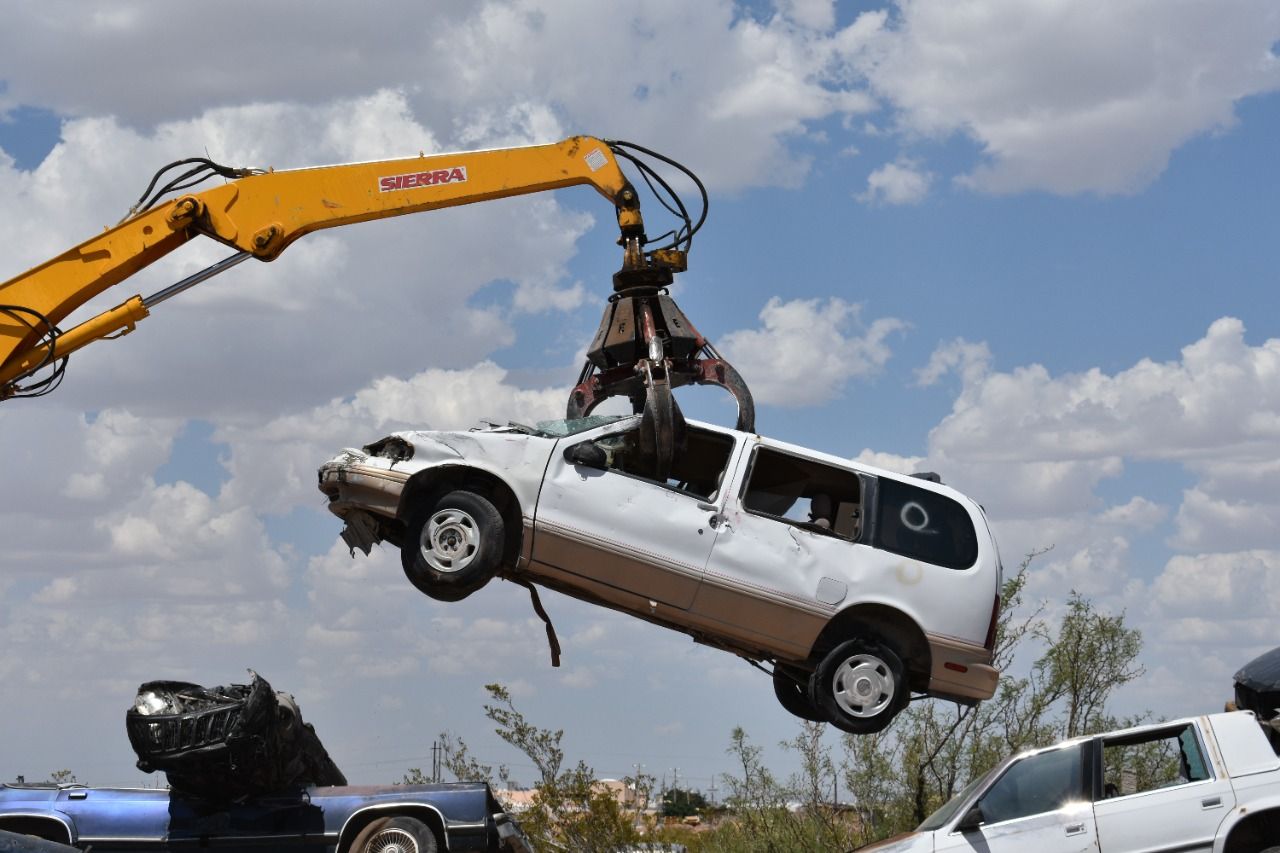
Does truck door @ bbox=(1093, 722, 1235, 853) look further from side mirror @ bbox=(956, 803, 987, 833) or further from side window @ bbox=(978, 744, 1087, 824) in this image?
side mirror @ bbox=(956, 803, 987, 833)

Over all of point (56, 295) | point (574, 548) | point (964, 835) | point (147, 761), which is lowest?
point (964, 835)

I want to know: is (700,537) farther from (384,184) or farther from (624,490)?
(384,184)

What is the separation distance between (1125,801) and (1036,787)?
0.55 m

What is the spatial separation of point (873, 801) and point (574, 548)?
21.9 feet

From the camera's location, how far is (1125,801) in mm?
9695

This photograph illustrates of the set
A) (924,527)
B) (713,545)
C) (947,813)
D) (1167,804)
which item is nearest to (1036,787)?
(947,813)

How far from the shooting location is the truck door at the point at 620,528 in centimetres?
1068

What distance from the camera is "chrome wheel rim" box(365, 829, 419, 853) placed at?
11008 millimetres

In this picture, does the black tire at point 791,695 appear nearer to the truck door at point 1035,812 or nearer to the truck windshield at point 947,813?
the truck windshield at point 947,813

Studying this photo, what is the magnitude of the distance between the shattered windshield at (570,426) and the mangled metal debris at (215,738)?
272 cm

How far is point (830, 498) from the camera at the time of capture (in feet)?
38.7

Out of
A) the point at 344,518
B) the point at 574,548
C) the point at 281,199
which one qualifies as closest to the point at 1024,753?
the point at 574,548

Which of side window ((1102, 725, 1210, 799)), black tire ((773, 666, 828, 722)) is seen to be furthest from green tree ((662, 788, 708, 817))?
side window ((1102, 725, 1210, 799))

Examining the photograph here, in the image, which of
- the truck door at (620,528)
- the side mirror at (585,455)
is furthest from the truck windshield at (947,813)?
the side mirror at (585,455)
